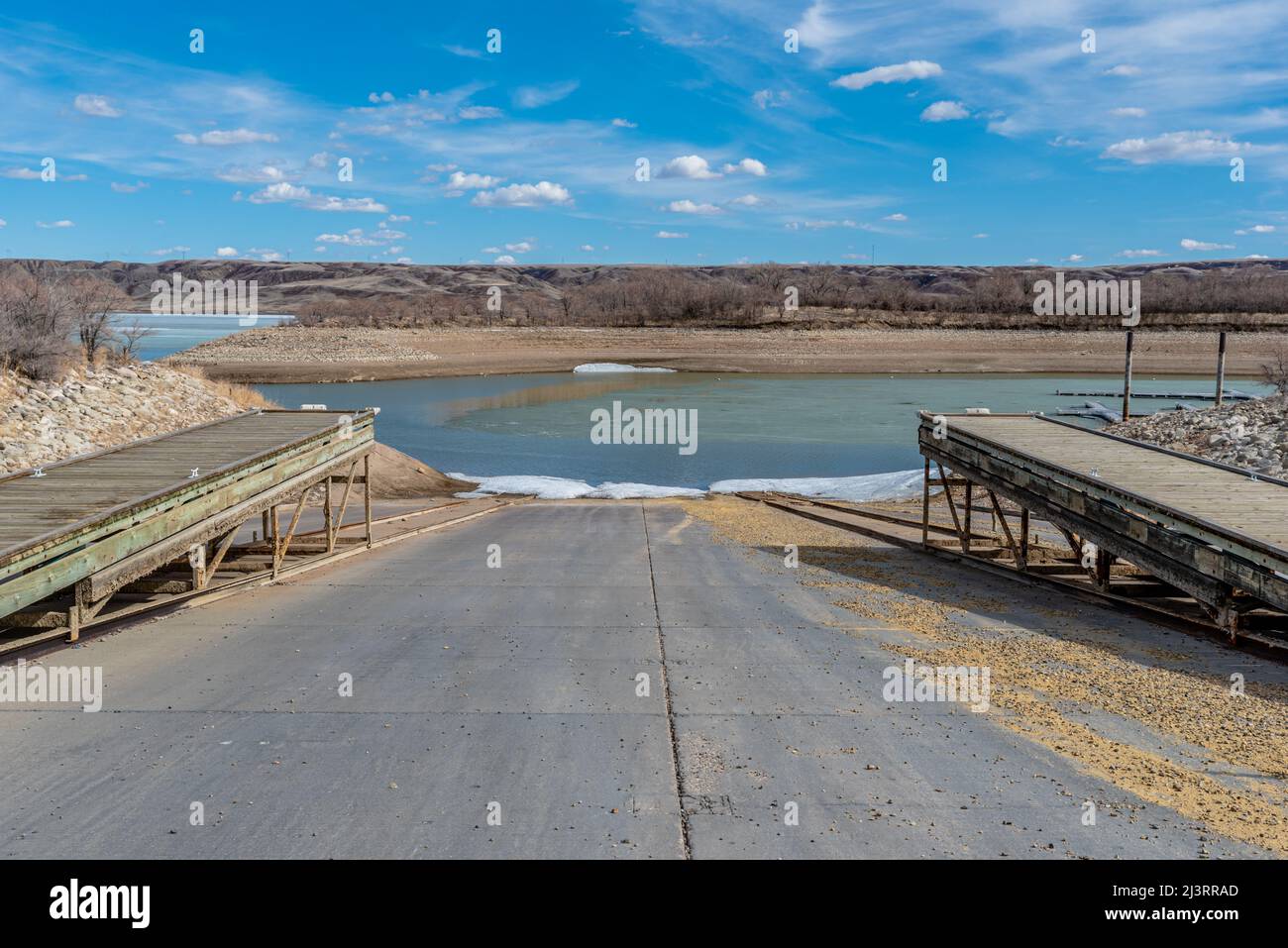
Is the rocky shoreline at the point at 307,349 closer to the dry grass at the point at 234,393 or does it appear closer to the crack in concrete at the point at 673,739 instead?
the dry grass at the point at 234,393

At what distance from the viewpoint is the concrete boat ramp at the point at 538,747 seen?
5852mm

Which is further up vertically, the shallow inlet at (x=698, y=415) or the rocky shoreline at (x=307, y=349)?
the rocky shoreline at (x=307, y=349)

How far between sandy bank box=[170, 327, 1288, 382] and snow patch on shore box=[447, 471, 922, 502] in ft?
129

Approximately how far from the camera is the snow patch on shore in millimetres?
25391

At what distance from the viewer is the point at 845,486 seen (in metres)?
26.6

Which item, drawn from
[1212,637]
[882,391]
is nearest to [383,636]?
→ [1212,637]

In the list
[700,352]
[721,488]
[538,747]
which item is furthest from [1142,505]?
[700,352]

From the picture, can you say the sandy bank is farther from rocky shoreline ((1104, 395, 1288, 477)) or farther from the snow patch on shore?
rocky shoreline ((1104, 395, 1288, 477))

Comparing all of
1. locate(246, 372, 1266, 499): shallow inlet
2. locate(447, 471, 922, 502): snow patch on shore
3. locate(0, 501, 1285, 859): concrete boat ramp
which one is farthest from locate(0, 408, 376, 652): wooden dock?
locate(246, 372, 1266, 499): shallow inlet

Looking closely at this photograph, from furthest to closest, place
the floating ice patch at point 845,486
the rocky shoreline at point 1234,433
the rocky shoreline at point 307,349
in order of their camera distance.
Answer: the rocky shoreline at point 307,349
the floating ice patch at point 845,486
the rocky shoreline at point 1234,433

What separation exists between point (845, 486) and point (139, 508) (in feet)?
65.7

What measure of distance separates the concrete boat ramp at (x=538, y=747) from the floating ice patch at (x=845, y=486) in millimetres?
13531

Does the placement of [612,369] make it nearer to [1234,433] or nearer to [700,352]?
[700,352]

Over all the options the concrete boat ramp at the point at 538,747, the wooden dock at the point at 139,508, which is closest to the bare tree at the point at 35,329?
the wooden dock at the point at 139,508
